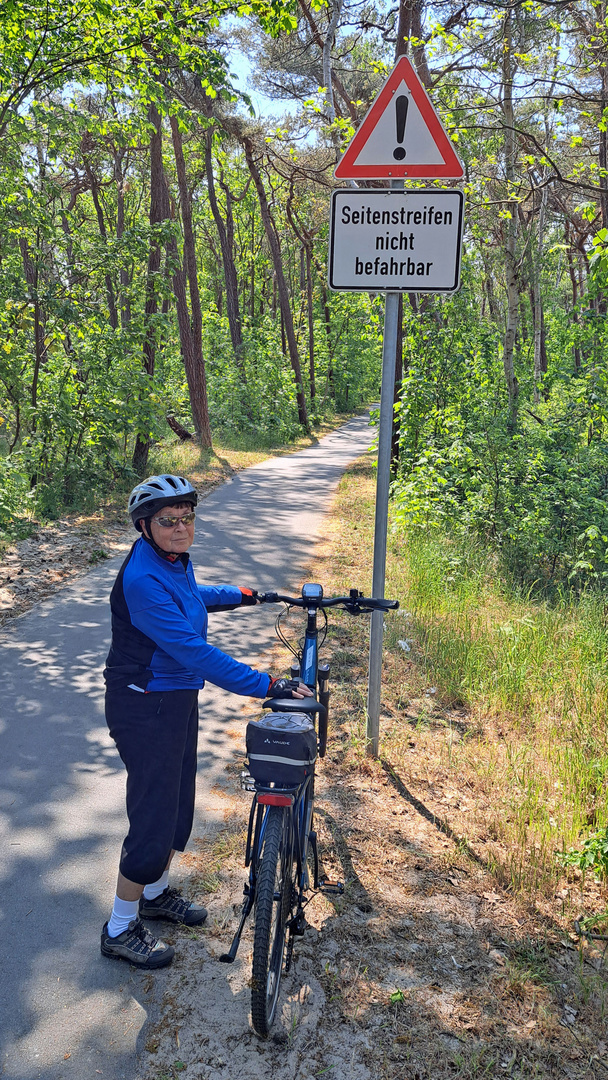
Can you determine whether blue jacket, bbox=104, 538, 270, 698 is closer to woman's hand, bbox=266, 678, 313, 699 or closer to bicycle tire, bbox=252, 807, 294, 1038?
woman's hand, bbox=266, 678, 313, 699

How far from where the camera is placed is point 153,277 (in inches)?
462

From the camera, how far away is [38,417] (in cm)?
1043

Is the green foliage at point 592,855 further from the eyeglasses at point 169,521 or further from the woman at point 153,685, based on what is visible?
the eyeglasses at point 169,521

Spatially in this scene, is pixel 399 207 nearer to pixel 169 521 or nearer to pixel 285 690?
pixel 169 521

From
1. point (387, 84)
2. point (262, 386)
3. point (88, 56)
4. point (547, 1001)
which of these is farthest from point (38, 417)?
point (262, 386)

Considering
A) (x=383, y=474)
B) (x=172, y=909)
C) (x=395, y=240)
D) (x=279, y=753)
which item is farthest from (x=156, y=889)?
(x=395, y=240)

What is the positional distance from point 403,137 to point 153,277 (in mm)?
8821

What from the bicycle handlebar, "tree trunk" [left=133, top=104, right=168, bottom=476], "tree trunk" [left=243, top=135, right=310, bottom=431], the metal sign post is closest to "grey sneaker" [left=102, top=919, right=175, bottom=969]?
the bicycle handlebar

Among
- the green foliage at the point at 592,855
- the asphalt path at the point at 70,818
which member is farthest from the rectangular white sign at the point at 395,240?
the asphalt path at the point at 70,818

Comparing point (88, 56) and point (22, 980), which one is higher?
point (88, 56)

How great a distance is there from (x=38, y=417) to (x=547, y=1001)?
9.47m

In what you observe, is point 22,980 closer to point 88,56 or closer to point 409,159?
point 409,159

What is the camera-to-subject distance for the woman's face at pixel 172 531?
9.20ft

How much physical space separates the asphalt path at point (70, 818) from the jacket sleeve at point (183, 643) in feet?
3.80
